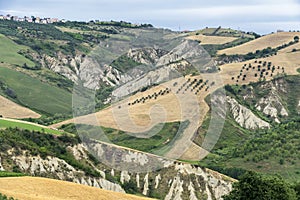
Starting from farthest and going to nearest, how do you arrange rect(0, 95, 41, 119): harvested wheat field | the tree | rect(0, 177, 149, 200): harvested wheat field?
rect(0, 95, 41, 119): harvested wheat field, the tree, rect(0, 177, 149, 200): harvested wheat field

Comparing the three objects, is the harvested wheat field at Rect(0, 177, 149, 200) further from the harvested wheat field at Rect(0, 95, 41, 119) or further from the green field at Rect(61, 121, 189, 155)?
the harvested wheat field at Rect(0, 95, 41, 119)

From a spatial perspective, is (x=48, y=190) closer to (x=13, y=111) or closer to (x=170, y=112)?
(x=170, y=112)

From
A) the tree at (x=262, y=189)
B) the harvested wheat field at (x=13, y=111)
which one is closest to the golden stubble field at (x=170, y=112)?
the harvested wheat field at (x=13, y=111)

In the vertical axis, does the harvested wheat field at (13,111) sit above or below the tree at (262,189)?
below

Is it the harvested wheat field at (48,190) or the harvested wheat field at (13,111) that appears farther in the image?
the harvested wheat field at (13,111)

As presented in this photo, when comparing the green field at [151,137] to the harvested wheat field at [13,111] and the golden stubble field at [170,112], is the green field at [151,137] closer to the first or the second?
the golden stubble field at [170,112]

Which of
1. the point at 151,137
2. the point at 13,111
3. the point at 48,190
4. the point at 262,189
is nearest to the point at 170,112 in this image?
the point at 151,137

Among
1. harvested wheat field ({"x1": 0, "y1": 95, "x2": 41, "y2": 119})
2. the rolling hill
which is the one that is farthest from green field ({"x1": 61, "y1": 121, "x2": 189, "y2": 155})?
harvested wheat field ({"x1": 0, "y1": 95, "x2": 41, "y2": 119})

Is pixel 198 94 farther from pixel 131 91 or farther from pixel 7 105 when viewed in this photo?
pixel 7 105
